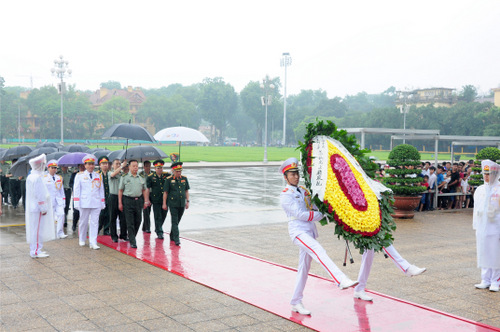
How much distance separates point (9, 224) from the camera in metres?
12.2

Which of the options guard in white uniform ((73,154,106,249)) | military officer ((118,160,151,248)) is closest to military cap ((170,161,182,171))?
military officer ((118,160,151,248))

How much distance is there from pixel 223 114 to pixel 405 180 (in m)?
118

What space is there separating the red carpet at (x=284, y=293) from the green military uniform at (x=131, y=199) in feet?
1.23

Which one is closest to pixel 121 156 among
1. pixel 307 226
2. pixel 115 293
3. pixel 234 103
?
pixel 115 293

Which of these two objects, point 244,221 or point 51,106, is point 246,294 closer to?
point 244,221

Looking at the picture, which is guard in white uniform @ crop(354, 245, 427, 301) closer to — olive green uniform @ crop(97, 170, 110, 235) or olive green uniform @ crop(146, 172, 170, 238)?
olive green uniform @ crop(146, 172, 170, 238)

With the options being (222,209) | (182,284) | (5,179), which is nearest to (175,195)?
(182,284)

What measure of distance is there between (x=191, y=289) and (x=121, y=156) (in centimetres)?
613

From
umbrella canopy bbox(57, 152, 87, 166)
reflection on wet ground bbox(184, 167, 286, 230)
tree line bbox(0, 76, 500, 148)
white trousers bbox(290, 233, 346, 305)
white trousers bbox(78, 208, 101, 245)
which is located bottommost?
reflection on wet ground bbox(184, 167, 286, 230)

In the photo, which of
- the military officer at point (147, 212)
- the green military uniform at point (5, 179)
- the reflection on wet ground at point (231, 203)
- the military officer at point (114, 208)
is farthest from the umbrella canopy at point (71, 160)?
the green military uniform at point (5, 179)

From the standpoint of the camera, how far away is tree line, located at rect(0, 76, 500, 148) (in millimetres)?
76000

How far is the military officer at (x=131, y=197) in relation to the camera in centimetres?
960

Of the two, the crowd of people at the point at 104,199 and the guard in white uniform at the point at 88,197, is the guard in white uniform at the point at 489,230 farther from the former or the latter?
the guard in white uniform at the point at 88,197

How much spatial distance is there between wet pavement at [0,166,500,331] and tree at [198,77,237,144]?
117065 millimetres
